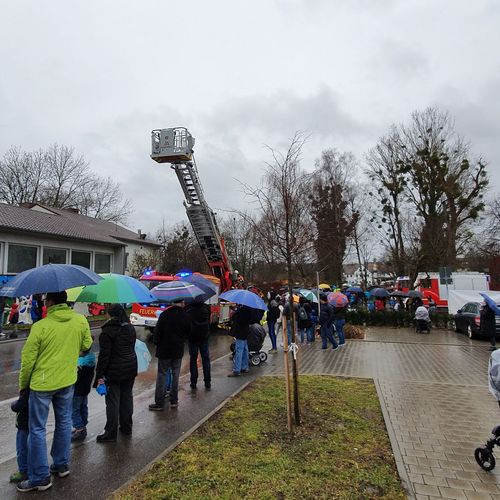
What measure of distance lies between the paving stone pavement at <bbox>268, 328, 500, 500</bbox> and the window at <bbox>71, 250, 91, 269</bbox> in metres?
17.9

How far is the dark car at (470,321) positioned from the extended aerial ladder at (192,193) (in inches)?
394

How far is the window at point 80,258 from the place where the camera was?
25197 millimetres

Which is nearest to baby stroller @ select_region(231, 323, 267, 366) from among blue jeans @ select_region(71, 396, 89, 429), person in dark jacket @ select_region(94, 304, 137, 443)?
person in dark jacket @ select_region(94, 304, 137, 443)

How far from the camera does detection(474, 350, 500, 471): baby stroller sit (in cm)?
376

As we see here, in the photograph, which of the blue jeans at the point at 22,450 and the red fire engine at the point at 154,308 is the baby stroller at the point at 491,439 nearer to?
the blue jeans at the point at 22,450

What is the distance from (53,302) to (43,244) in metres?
21.5

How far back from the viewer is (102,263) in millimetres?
27781

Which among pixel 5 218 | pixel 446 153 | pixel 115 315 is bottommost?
pixel 115 315

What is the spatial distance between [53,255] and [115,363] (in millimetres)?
21364

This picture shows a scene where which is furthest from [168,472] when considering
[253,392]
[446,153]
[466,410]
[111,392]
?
[446,153]

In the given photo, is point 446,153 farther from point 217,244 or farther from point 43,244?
point 43,244

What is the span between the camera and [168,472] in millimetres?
3965

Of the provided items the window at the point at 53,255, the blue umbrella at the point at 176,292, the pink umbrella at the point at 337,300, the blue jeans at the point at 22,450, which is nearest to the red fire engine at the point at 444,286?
the pink umbrella at the point at 337,300

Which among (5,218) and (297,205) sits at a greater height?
(5,218)
